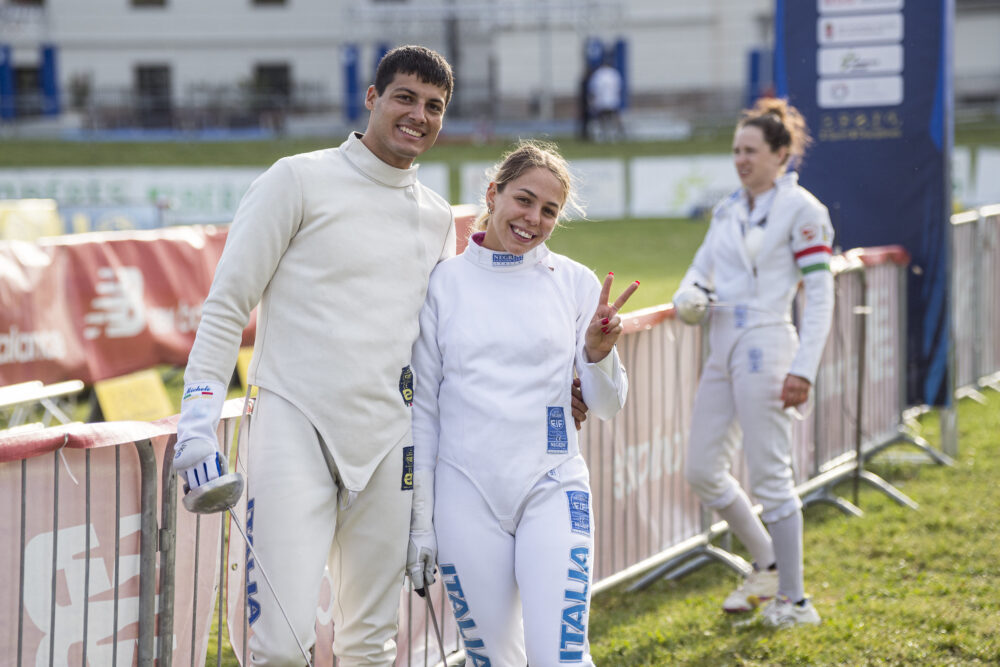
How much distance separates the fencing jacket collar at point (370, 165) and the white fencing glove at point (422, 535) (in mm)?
→ 828

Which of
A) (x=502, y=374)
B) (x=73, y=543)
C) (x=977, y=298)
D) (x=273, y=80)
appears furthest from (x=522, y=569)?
(x=273, y=80)

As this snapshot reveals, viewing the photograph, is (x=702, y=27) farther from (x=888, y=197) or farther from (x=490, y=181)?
(x=490, y=181)

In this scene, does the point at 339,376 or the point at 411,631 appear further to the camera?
the point at 411,631

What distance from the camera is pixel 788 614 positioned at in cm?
502

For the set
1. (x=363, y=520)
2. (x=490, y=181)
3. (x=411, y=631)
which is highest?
(x=490, y=181)

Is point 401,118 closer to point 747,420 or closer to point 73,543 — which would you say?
point 73,543

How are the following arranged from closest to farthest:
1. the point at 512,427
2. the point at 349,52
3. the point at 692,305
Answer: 1. the point at 512,427
2. the point at 692,305
3. the point at 349,52

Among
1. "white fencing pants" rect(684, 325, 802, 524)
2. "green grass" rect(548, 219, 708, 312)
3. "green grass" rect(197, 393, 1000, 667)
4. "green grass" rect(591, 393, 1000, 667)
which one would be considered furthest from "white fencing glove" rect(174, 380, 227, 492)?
"green grass" rect(548, 219, 708, 312)

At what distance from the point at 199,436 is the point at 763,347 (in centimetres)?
277

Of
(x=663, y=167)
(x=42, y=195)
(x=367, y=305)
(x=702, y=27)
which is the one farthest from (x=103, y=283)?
(x=702, y=27)

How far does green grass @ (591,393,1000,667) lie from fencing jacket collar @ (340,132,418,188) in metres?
2.35

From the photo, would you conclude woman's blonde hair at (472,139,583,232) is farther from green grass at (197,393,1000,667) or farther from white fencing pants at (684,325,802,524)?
green grass at (197,393,1000,667)

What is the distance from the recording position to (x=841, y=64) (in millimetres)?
7855

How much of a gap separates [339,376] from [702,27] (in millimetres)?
38620
